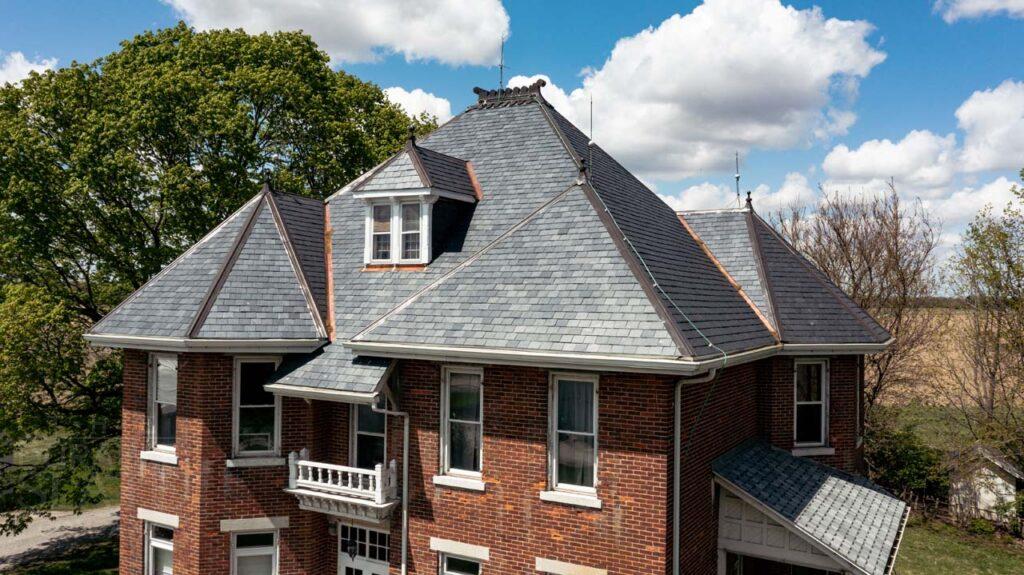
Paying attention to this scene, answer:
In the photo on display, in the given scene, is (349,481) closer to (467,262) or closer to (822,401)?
(467,262)

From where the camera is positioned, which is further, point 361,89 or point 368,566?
point 361,89

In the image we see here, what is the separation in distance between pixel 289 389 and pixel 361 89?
20.9 metres

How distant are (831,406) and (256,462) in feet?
44.6

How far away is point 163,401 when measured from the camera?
571 inches

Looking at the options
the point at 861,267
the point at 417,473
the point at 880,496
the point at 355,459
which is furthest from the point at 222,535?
the point at 861,267

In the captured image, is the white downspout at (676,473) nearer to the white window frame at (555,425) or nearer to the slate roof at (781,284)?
the white window frame at (555,425)

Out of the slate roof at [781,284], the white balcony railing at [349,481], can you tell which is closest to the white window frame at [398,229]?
the white balcony railing at [349,481]

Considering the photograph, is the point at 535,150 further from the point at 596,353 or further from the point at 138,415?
the point at 138,415

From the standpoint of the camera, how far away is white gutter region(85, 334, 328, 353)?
44.0ft

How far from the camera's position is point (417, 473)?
43.2ft

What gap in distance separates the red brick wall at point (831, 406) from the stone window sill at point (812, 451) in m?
0.11

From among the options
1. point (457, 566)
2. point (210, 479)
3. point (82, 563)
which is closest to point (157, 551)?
point (210, 479)

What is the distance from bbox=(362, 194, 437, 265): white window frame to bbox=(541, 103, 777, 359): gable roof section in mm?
4034

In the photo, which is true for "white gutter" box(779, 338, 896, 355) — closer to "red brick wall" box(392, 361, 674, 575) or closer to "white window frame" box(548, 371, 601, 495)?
"red brick wall" box(392, 361, 674, 575)
